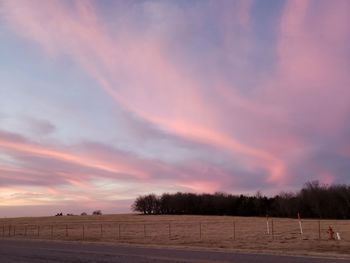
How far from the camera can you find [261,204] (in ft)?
511

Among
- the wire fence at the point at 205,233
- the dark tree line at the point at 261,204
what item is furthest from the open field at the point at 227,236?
the dark tree line at the point at 261,204

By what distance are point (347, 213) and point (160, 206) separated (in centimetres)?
7141

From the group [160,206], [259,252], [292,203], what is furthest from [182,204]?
[259,252]

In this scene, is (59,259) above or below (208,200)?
below

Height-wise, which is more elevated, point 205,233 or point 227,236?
point 205,233

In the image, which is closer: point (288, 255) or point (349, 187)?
point (288, 255)

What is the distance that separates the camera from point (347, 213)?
419 feet

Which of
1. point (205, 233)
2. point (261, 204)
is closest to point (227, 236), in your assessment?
point (205, 233)

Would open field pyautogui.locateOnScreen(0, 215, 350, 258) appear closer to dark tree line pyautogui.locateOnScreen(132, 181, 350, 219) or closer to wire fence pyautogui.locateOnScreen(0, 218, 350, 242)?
wire fence pyautogui.locateOnScreen(0, 218, 350, 242)

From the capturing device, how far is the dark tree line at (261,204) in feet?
443

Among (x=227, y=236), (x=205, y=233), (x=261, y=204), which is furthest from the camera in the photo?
(x=261, y=204)

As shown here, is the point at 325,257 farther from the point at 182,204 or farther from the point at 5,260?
the point at 182,204

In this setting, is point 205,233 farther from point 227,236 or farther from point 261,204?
point 261,204

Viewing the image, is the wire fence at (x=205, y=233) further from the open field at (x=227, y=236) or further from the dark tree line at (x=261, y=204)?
the dark tree line at (x=261, y=204)
